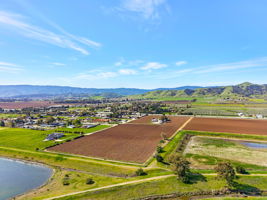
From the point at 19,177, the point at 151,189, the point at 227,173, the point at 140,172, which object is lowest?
the point at 19,177

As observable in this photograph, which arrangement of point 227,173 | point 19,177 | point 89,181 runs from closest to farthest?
point 227,173
point 89,181
point 19,177

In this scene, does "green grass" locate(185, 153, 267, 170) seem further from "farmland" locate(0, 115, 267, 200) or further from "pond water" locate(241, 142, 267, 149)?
"pond water" locate(241, 142, 267, 149)

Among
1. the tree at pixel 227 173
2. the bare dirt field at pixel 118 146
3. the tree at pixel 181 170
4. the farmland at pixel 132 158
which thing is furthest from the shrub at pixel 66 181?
the tree at pixel 227 173

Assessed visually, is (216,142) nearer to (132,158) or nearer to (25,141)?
(132,158)

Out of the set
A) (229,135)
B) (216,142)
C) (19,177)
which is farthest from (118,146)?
(229,135)

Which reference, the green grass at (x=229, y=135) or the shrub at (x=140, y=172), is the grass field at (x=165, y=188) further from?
the green grass at (x=229, y=135)

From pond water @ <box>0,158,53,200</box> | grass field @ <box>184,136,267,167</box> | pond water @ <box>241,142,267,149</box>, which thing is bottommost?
pond water @ <box>0,158,53,200</box>

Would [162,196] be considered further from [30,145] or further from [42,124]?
[42,124]

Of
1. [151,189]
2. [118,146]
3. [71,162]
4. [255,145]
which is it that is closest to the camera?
[151,189]

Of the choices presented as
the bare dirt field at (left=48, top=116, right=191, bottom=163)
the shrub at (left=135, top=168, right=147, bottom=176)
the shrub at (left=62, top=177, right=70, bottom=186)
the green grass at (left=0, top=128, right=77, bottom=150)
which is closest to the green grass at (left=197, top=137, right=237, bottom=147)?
the bare dirt field at (left=48, top=116, right=191, bottom=163)

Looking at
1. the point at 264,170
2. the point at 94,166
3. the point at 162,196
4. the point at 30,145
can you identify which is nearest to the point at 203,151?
the point at 264,170
